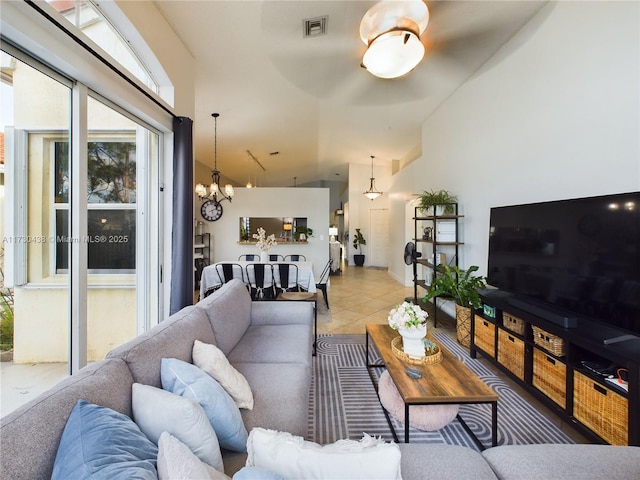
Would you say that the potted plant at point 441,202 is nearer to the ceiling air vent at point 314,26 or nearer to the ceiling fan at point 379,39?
the ceiling fan at point 379,39

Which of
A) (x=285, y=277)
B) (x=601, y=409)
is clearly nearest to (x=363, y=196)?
(x=285, y=277)

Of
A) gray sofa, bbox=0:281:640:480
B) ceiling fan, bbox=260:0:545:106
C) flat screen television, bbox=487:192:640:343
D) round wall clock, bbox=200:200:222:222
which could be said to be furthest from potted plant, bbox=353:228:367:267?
gray sofa, bbox=0:281:640:480

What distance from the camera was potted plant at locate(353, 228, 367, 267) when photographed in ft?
31.8

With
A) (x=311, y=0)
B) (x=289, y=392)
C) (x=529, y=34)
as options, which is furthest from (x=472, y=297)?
(x=311, y=0)

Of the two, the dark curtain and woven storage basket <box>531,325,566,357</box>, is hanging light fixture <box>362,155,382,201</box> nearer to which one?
the dark curtain

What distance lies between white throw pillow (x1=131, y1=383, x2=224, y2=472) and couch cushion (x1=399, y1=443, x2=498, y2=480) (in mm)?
659

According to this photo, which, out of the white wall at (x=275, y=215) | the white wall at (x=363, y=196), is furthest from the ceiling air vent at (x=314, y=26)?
the white wall at (x=363, y=196)

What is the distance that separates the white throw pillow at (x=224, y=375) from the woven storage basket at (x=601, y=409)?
1953mm

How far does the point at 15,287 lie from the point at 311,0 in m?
2.88

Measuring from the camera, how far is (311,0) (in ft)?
7.60

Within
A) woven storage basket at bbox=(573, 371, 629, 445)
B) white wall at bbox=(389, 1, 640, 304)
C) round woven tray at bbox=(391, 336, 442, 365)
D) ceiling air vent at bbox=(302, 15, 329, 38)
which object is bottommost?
woven storage basket at bbox=(573, 371, 629, 445)

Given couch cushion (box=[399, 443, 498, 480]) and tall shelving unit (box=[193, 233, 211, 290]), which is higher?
tall shelving unit (box=[193, 233, 211, 290])

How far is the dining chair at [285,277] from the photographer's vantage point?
14.4ft

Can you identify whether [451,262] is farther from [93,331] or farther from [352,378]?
Answer: [93,331]
